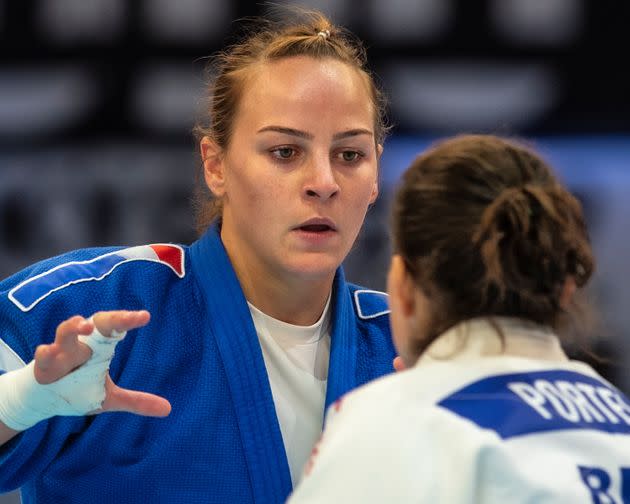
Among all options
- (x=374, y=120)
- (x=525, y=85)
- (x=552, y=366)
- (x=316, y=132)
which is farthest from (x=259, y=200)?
(x=525, y=85)

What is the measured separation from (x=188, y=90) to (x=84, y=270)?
1782mm

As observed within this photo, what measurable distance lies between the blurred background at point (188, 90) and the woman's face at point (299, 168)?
4.95 ft

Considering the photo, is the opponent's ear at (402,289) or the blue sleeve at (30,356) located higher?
the opponent's ear at (402,289)

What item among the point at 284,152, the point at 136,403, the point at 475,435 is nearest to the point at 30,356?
the point at 136,403

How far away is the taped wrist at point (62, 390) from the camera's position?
5.28ft

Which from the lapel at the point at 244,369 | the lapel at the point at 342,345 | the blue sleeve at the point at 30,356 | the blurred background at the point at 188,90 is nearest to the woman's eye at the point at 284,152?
the lapel at the point at 244,369

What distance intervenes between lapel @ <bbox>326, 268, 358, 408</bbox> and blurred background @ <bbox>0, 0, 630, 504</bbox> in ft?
4.36

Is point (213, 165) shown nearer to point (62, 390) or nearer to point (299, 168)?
point (299, 168)

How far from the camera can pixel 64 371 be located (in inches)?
64.3

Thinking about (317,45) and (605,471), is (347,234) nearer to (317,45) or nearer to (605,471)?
(317,45)

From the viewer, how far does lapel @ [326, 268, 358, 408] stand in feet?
7.39

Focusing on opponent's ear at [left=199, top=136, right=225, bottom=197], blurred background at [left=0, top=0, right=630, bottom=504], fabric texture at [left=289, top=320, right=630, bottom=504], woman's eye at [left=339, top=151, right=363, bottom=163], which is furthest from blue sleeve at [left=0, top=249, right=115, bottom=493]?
blurred background at [left=0, top=0, right=630, bottom=504]

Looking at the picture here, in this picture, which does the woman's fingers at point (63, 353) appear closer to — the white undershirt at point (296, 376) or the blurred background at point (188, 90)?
the white undershirt at point (296, 376)

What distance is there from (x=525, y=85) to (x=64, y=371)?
260 cm
